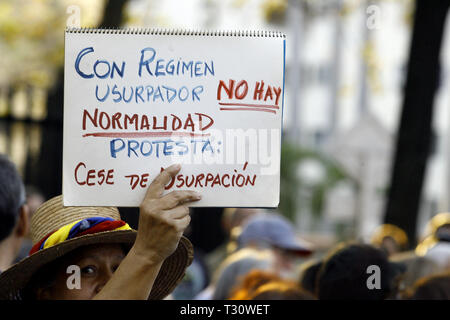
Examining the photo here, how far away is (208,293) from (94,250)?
111 inches

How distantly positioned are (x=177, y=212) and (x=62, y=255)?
23.8 inches

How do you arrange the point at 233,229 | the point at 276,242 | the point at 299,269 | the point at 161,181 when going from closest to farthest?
the point at 161,181 → the point at 299,269 → the point at 276,242 → the point at 233,229

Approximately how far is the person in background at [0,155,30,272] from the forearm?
1.10 meters

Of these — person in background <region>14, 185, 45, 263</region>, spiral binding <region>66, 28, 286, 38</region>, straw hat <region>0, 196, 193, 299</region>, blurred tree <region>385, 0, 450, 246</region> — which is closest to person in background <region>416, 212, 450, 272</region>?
blurred tree <region>385, 0, 450, 246</region>

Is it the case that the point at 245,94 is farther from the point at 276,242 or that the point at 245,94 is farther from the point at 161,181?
the point at 276,242

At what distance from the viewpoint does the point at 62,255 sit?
2.56m

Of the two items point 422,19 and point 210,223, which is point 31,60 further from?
point 422,19

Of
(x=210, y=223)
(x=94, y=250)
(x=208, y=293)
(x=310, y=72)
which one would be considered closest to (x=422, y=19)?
(x=210, y=223)

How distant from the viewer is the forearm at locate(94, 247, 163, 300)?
6.84 ft

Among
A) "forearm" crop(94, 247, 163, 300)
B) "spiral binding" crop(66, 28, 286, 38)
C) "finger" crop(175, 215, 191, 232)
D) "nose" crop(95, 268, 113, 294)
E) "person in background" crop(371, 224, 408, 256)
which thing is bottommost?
"person in background" crop(371, 224, 408, 256)

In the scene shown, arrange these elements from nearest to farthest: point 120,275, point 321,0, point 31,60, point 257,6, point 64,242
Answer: point 120,275
point 64,242
point 321,0
point 257,6
point 31,60

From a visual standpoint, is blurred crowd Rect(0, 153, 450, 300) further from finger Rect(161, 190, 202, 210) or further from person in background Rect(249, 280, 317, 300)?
finger Rect(161, 190, 202, 210)

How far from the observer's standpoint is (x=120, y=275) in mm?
2094

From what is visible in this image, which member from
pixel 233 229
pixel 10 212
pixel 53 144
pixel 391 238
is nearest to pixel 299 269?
pixel 10 212
